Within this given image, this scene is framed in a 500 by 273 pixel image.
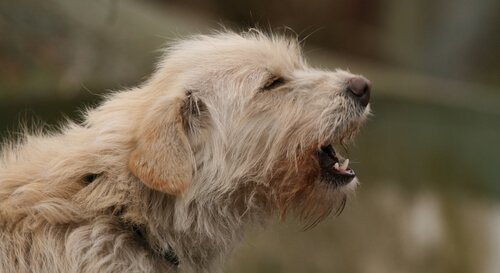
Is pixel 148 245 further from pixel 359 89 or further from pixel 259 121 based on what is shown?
pixel 359 89

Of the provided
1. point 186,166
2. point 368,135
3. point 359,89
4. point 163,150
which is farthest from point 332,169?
point 368,135

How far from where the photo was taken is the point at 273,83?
4.73 m

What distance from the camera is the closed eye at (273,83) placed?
4698mm

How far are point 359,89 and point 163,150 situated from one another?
3.65 feet

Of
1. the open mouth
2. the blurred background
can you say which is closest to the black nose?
the open mouth

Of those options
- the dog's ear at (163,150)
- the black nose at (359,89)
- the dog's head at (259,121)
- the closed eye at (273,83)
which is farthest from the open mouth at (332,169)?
the dog's ear at (163,150)

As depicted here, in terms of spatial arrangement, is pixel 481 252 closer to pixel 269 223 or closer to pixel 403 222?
pixel 403 222

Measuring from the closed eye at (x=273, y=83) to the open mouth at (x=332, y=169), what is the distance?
41 cm

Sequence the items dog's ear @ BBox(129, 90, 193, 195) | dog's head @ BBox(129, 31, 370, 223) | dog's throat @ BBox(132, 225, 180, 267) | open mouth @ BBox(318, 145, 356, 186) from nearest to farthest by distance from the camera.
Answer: dog's ear @ BBox(129, 90, 193, 195)
dog's throat @ BBox(132, 225, 180, 267)
dog's head @ BBox(129, 31, 370, 223)
open mouth @ BBox(318, 145, 356, 186)

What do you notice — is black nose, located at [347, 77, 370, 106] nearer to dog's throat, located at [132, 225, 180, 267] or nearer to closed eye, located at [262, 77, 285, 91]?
closed eye, located at [262, 77, 285, 91]

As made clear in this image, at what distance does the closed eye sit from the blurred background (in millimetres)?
2729

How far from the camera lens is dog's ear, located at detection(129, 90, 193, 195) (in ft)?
13.7

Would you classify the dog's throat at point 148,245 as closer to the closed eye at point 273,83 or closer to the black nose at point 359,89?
the closed eye at point 273,83

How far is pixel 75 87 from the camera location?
8.10 metres
